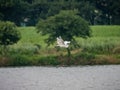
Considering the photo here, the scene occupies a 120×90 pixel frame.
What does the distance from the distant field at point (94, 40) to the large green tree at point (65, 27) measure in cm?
330

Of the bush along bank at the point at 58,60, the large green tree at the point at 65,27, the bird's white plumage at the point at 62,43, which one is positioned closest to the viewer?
the bush along bank at the point at 58,60

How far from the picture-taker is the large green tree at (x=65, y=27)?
64.6 meters

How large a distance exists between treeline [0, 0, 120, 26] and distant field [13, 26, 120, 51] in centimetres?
679

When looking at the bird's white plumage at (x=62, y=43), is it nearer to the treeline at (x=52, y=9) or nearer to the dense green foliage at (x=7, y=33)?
the dense green foliage at (x=7, y=33)

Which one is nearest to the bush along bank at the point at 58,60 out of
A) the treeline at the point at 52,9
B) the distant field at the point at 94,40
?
the distant field at the point at 94,40

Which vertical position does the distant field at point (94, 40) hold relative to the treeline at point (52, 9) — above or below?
below

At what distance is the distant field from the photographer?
225 feet

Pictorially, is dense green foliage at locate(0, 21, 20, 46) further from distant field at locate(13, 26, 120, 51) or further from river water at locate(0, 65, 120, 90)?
river water at locate(0, 65, 120, 90)

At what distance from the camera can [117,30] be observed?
283 ft

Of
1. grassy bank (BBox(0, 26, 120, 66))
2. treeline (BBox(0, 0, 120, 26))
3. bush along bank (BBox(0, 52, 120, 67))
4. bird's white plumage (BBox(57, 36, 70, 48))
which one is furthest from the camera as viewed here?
treeline (BBox(0, 0, 120, 26))

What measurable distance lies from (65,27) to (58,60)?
14.6 feet

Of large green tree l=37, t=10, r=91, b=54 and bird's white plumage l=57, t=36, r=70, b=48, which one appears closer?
bird's white plumage l=57, t=36, r=70, b=48

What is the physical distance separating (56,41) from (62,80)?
2515 centimetres

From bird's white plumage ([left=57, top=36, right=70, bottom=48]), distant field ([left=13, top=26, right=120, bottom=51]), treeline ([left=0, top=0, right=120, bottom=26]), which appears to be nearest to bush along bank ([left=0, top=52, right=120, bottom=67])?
bird's white plumage ([left=57, top=36, right=70, bottom=48])
